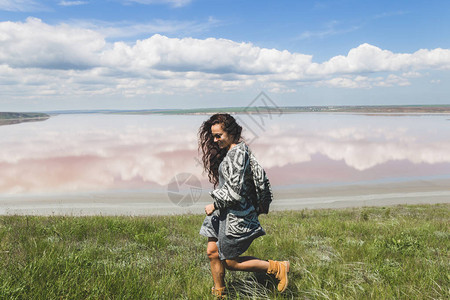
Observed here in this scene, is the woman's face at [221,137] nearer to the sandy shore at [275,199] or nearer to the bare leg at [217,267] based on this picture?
the bare leg at [217,267]

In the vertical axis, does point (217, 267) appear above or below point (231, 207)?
below

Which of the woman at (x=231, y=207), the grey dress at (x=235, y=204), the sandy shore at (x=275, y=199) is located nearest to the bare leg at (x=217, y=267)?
the woman at (x=231, y=207)

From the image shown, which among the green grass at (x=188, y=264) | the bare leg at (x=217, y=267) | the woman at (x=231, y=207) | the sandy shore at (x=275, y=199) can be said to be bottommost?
the sandy shore at (x=275, y=199)

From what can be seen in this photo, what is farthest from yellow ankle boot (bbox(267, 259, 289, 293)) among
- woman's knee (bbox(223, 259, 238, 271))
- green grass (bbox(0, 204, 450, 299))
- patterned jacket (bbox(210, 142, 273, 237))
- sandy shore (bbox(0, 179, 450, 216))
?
sandy shore (bbox(0, 179, 450, 216))

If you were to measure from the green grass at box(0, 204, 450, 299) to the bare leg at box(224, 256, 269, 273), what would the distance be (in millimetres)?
233

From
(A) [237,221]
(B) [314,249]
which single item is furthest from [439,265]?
(A) [237,221]

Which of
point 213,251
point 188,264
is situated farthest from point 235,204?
point 188,264

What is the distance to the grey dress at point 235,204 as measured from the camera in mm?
3062

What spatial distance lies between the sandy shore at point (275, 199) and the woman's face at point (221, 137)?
16.0 metres

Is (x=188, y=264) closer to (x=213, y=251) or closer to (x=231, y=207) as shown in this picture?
(x=213, y=251)

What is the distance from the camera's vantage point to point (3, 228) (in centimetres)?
571

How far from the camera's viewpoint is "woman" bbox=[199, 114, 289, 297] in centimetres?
308

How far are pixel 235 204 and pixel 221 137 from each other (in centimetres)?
69

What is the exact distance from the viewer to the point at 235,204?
3.12m
